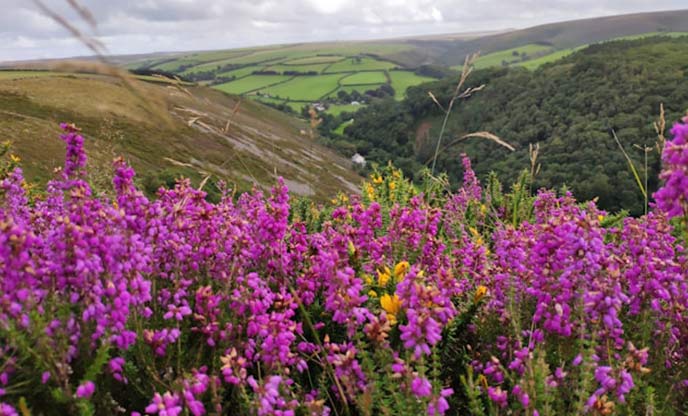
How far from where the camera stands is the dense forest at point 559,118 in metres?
101

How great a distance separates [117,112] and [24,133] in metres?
39.4

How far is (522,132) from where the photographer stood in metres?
145

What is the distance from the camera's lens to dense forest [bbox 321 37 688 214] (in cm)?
10100

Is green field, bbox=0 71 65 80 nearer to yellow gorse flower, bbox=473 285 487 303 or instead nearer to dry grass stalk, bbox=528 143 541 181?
dry grass stalk, bbox=528 143 541 181

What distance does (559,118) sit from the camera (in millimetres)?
143750

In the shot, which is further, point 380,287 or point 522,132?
point 522,132

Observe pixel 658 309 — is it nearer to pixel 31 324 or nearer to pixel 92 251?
pixel 92 251

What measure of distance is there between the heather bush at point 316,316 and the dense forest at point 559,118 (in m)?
86.3

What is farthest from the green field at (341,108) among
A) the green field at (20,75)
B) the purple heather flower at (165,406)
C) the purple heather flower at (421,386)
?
the purple heather flower at (165,406)

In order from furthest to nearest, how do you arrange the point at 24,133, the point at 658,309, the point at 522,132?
the point at 522,132
the point at 24,133
the point at 658,309

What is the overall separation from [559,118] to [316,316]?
503 feet

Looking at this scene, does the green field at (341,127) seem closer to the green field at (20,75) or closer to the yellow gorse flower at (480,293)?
the green field at (20,75)

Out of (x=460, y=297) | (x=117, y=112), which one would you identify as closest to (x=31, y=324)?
(x=460, y=297)

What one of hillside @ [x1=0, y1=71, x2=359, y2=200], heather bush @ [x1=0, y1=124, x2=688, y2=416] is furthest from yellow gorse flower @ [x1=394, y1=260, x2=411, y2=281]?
hillside @ [x1=0, y1=71, x2=359, y2=200]
